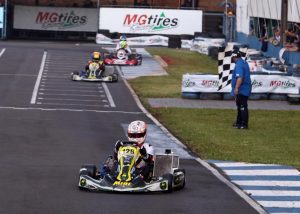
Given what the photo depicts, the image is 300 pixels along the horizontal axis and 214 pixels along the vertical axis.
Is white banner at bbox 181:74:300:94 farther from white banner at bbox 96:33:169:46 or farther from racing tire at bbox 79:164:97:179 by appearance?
white banner at bbox 96:33:169:46

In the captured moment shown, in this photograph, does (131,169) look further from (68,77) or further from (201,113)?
(68,77)

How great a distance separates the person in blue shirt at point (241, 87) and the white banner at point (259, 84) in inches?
278

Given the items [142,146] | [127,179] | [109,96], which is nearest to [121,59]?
[109,96]

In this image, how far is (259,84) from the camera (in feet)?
99.0

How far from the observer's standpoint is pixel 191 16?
62188 millimetres

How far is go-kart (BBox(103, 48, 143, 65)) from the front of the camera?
143 ft

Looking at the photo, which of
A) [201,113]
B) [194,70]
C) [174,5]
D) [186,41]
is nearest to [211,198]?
[201,113]

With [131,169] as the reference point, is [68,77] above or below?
below

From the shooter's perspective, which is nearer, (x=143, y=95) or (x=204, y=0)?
(x=143, y=95)

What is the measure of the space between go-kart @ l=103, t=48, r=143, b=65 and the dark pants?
21090 mm

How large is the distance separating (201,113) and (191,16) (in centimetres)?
3659

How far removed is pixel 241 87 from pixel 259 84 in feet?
26.4

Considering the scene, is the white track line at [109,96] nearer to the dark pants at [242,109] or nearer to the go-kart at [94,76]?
the go-kart at [94,76]

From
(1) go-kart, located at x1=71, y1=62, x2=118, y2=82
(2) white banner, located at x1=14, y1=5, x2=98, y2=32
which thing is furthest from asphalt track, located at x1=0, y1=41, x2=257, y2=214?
(2) white banner, located at x1=14, y1=5, x2=98, y2=32
